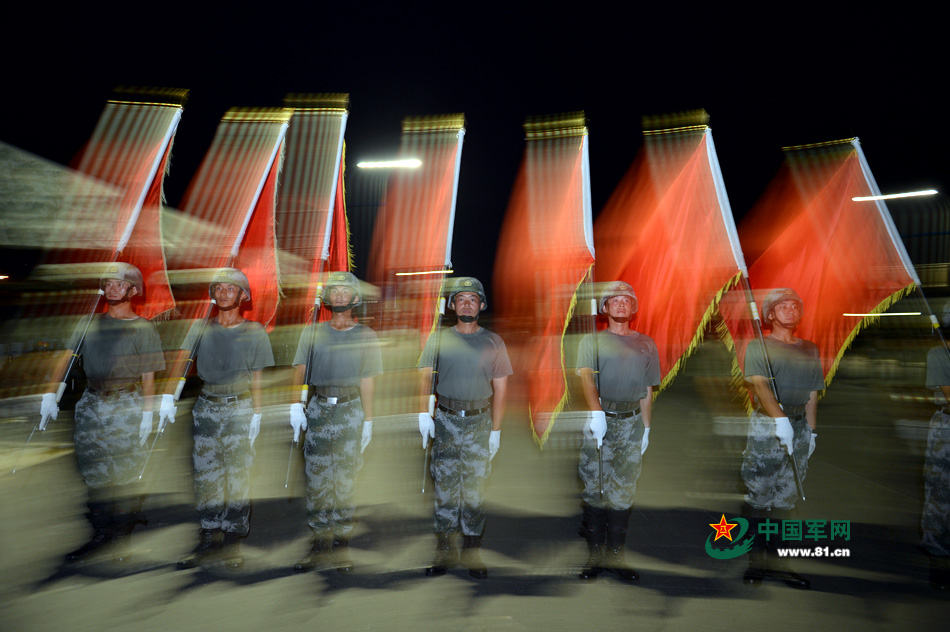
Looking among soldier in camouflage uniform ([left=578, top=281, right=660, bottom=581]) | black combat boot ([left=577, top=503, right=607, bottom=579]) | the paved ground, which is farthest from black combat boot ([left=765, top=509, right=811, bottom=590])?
black combat boot ([left=577, top=503, right=607, bottom=579])

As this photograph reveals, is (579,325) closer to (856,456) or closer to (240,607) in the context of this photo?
(240,607)

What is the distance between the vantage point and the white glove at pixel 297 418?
13.1ft

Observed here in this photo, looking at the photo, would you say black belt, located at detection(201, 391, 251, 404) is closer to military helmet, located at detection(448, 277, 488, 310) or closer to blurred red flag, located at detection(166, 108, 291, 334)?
military helmet, located at detection(448, 277, 488, 310)

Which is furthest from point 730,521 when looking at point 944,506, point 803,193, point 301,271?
point 301,271

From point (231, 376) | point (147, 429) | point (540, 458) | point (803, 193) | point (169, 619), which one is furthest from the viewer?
point (540, 458)

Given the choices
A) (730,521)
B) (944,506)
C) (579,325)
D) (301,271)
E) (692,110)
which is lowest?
(730,521)

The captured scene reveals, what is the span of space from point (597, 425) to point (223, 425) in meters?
2.74

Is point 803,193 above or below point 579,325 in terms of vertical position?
above

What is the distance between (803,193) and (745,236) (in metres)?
0.75

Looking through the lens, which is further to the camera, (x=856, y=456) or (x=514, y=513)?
(x=856, y=456)

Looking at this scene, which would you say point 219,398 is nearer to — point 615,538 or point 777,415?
point 615,538

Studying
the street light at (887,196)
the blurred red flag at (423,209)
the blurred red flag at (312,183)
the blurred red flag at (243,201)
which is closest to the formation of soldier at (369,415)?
the blurred red flag at (423,209)

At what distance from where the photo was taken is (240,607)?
127 inches

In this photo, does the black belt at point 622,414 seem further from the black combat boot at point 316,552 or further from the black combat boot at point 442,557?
the black combat boot at point 316,552
